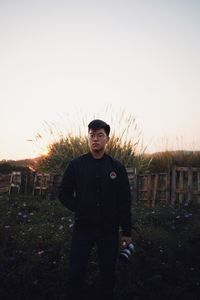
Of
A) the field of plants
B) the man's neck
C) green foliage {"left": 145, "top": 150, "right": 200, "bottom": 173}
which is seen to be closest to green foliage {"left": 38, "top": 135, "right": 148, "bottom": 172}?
green foliage {"left": 145, "top": 150, "right": 200, "bottom": 173}

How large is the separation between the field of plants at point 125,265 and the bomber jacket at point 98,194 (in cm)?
122

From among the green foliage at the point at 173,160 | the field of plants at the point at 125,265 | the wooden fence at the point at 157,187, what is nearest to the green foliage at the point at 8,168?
the wooden fence at the point at 157,187

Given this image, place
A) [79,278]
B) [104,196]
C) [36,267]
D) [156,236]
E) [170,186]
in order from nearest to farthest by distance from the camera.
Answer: [79,278] → [104,196] → [36,267] → [156,236] → [170,186]

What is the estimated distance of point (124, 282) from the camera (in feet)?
15.2

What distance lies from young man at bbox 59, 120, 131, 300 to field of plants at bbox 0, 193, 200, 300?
3.99 ft

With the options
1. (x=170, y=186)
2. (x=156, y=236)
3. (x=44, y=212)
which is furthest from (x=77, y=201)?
(x=170, y=186)

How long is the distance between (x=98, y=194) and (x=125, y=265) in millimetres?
2310

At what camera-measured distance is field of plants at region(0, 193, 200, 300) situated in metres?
Answer: 4.38

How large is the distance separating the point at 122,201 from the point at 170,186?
7658mm

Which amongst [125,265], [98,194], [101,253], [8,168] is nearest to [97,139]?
[98,194]

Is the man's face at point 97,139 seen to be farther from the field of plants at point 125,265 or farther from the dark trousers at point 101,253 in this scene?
the field of plants at point 125,265

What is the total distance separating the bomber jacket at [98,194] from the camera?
3197mm

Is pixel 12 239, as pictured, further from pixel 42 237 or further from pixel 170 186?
pixel 170 186

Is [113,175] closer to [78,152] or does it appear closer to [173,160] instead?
[78,152]
